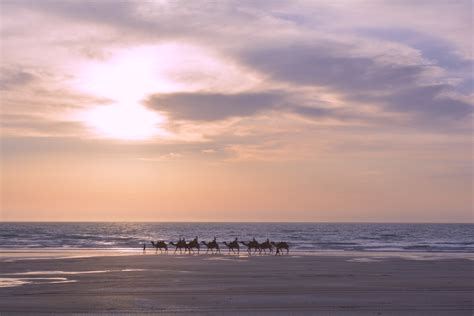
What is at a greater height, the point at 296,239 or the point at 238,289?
the point at 238,289

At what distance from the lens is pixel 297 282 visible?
20.2m

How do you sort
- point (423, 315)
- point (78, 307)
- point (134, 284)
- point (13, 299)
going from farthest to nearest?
point (134, 284) → point (13, 299) → point (78, 307) → point (423, 315)

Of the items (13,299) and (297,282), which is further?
(297,282)

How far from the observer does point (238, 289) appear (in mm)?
17922

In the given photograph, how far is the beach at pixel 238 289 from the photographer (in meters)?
14.4

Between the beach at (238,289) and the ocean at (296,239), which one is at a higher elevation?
the beach at (238,289)

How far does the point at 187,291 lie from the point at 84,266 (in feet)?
34.9

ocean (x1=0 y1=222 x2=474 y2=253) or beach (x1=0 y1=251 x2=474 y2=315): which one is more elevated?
beach (x1=0 y1=251 x2=474 y2=315)

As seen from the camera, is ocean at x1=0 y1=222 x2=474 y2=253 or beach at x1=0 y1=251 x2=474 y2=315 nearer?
beach at x1=0 y1=251 x2=474 y2=315

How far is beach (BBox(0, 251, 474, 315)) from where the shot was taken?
47.2 feet

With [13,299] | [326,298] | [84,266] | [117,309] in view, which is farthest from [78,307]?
[84,266]

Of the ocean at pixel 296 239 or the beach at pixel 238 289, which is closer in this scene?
the beach at pixel 238 289

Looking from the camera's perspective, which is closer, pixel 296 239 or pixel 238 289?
pixel 238 289

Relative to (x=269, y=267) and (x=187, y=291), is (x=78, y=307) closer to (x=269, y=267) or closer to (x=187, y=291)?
(x=187, y=291)
